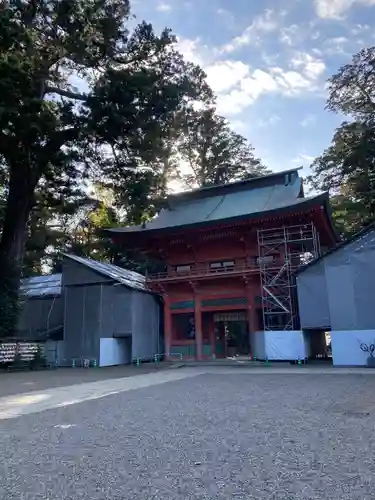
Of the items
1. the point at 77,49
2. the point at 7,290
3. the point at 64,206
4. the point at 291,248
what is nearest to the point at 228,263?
the point at 291,248


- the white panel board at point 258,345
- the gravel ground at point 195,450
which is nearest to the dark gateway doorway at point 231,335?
the white panel board at point 258,345

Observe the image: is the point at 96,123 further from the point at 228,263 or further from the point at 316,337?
the point at 316,337

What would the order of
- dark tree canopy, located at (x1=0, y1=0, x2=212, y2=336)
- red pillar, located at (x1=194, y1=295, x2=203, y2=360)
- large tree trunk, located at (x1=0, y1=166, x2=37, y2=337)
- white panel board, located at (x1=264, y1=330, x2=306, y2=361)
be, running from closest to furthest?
dark tree canopy, located at (x1=0, y1=0, x2=212, y2=336)
white panel board, located at (x1=264, y1=330, x2=306, y2=361)
large tree trunk, located at (x1=0, y1=166, x2=37, y2=337)
red pillar, located at (x1=194, y1=295, x2=203, y2=360)

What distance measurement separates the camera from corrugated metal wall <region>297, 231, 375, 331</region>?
1437cm

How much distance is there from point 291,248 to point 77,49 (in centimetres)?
1188

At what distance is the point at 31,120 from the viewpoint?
13227mm

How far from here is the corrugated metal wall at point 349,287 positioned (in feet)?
47.1

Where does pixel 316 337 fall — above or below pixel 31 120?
below

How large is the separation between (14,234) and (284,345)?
11894mm

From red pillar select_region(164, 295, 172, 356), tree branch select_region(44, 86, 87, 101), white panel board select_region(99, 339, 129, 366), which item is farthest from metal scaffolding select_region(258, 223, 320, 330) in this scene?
tree branch select_region(44, 86, 87, 101)

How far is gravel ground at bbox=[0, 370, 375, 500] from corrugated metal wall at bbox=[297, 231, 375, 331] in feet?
26.7

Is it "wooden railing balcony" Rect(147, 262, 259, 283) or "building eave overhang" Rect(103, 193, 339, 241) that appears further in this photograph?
"wooden railing balcony" Rect(147, 262, 259, 283)

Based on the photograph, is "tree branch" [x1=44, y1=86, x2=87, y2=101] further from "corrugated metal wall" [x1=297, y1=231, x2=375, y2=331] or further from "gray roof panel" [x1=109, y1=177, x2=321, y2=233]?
"corrugated metal wall" [x1=297, y1=231, x2=375, y2=331]

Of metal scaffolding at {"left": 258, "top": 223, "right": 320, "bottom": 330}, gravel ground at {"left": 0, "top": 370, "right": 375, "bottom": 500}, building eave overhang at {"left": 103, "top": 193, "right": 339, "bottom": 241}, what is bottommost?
gravel ground at {"left": 0, "top": 370, "right": 375, "bottom": 500}
